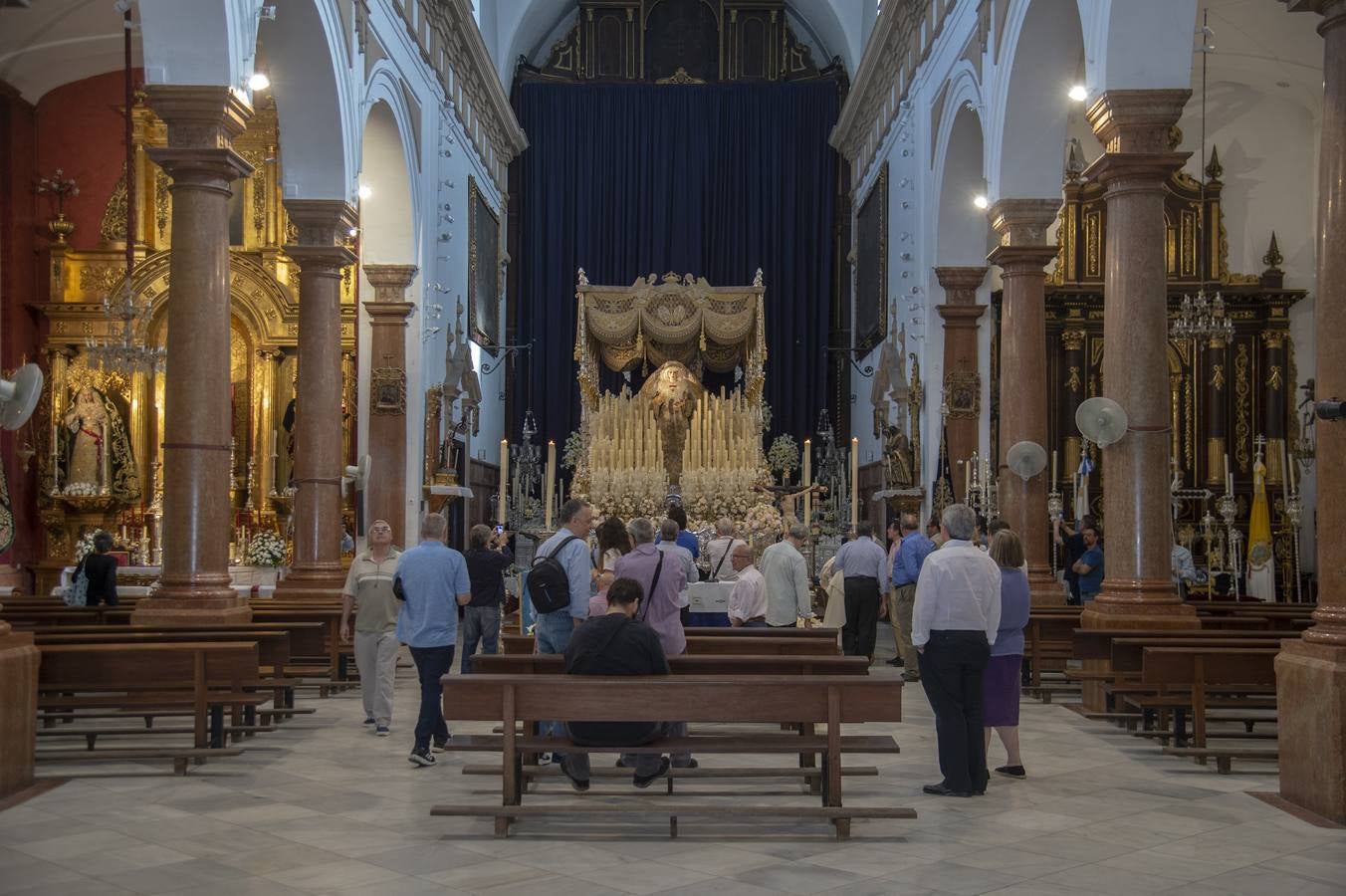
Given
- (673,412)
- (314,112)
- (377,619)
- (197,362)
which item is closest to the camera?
(377,619)

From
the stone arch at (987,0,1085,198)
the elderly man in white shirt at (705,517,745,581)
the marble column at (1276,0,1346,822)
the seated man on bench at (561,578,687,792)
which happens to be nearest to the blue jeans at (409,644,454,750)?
the seated man on bench at (561,578,687,792)

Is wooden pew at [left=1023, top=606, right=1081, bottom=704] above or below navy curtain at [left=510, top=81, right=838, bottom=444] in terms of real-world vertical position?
below

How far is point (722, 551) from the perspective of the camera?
12.4m

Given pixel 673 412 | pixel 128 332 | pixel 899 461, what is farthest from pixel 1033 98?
pixel 128 332

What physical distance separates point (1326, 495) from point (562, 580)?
4.03 meters

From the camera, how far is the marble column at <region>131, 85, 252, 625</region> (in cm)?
1010

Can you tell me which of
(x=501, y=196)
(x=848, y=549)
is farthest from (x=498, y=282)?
(x=848, y=549)

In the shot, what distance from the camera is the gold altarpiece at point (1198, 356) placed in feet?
69.0

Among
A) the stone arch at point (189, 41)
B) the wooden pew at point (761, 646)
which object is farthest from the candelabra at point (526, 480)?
the wooden pew at point (761, 646)

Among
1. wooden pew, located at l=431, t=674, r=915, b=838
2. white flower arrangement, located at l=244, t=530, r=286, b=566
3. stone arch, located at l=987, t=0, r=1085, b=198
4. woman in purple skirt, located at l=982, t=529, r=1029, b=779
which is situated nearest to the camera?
wooden pew, located at l=431, t=674, r=915, b=838

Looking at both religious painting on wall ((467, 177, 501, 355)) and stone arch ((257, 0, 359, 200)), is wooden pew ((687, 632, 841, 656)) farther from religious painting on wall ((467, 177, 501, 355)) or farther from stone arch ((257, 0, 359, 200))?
religious painting on wall ((467, 177, 501, 355))

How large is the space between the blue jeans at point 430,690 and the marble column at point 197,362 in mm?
2143

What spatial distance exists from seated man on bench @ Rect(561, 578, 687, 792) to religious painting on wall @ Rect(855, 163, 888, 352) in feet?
51.5

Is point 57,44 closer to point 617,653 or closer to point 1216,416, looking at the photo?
point 617,653
